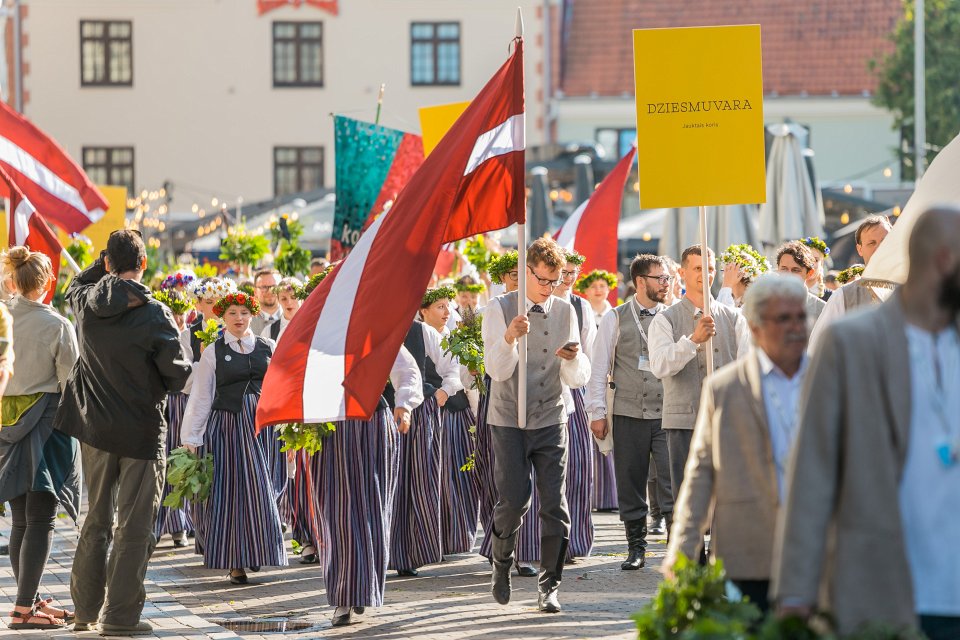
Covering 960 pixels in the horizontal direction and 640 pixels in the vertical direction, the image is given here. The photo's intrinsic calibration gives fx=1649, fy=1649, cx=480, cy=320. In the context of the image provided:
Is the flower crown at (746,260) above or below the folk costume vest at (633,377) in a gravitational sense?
above

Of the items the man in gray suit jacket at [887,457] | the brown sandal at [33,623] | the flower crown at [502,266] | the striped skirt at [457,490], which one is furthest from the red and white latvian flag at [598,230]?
the man in gray suit jacket at [887,457]

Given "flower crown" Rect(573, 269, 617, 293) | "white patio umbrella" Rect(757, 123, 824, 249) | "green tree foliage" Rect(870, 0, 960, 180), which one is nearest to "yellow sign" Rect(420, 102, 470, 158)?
"flower crown" Rect(573, 269, 617, 293)

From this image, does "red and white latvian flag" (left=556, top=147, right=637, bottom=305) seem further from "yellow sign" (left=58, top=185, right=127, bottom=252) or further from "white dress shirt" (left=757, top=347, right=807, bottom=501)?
"white dress shirt" (left=757, top=347, right=807, bottom=501)

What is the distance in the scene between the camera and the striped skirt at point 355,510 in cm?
861

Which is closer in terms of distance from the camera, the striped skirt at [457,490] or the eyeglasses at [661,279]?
the eyeglasses at [661,279]

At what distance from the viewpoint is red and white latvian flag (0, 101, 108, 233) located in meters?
12.4

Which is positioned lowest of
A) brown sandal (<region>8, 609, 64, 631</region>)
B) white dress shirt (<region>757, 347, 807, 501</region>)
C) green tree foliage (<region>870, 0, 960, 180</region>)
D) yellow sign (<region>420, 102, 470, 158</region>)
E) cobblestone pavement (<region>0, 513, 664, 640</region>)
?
cobblestone pavement (<region>0, 513, 664, 640</region>)

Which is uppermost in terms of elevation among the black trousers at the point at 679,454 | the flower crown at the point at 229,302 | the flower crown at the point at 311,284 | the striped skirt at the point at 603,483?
the flower crown at the point at 311,284

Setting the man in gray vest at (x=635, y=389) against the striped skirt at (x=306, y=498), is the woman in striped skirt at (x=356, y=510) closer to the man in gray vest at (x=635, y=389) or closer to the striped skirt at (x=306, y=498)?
the striped skirt at (x=306, y=498)

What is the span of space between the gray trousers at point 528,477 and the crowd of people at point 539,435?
0.01 metres

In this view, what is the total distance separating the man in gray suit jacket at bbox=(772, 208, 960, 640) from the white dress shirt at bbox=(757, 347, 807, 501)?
0.91 meters

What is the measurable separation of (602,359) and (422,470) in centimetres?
145

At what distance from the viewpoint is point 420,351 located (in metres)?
11.1

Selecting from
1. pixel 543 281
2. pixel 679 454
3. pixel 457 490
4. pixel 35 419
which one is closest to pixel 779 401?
pixel 543 281
